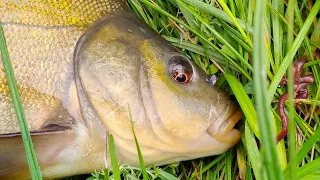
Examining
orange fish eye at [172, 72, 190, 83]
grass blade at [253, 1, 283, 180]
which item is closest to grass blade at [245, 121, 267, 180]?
orange fish eye at [172, 72, 190, 83]

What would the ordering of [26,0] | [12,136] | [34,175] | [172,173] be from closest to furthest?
[34,175], [12,136], [26,0], [172,173]

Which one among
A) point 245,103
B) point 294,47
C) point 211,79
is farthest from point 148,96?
point 294,47

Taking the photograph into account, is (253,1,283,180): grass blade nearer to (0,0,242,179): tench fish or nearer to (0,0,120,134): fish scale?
(0,0,242,179): tench fish

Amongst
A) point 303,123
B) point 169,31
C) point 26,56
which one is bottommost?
point 303,123

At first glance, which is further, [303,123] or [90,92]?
[303,123]

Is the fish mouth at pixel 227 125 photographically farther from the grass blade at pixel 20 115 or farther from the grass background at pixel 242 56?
the grass blade at pixel 20 115

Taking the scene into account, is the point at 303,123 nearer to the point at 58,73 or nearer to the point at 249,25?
the point at 249,25

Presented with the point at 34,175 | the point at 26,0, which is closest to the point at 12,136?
the point at 34,175

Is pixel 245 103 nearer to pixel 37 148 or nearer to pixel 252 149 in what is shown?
pixel 252 149
